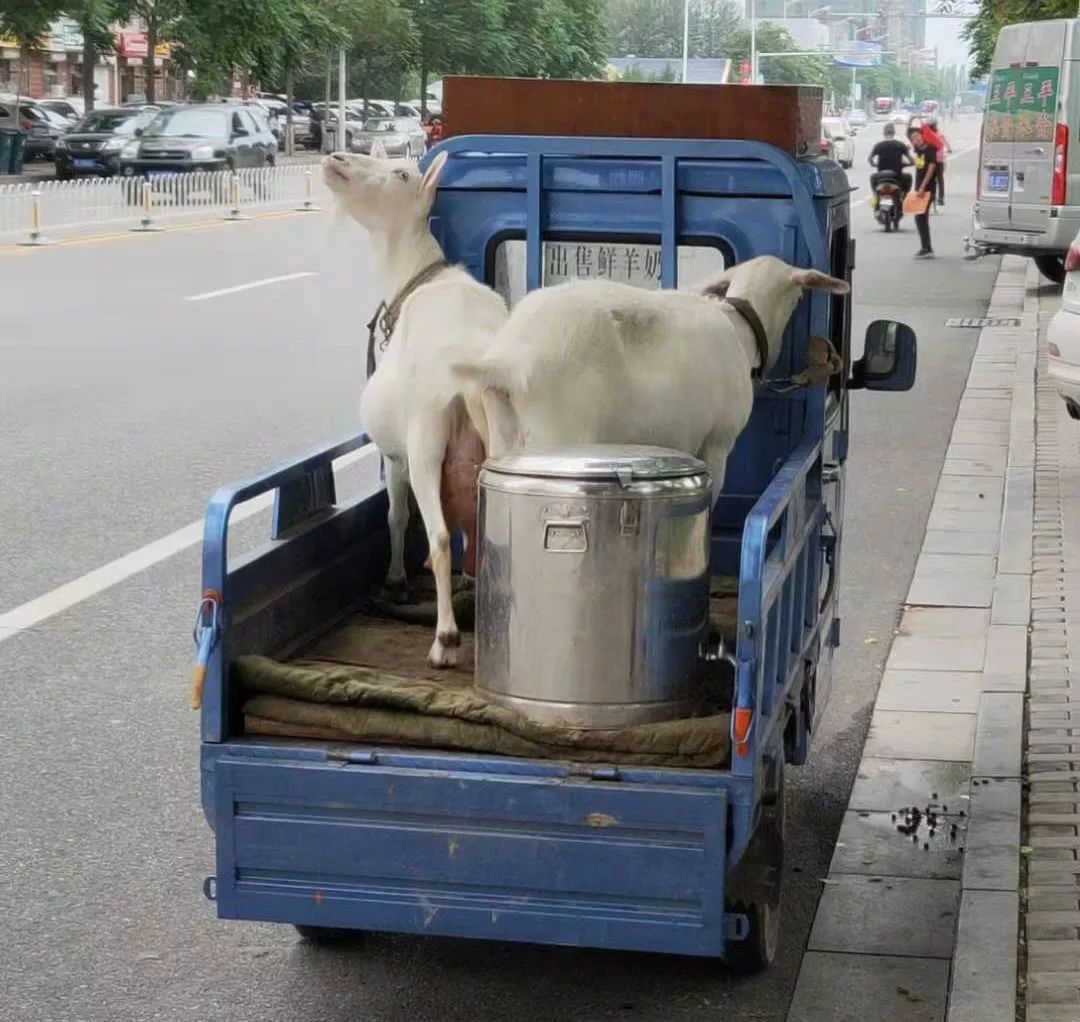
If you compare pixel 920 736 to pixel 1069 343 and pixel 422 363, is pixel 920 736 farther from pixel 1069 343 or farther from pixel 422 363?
pixel 1069 343

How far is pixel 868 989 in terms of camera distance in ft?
15.3

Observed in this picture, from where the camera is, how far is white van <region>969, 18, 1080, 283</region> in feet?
72.1

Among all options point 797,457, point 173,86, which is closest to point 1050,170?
point 797,457

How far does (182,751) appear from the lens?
6445 millimetres

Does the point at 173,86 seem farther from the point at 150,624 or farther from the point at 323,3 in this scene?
the point at 150,624

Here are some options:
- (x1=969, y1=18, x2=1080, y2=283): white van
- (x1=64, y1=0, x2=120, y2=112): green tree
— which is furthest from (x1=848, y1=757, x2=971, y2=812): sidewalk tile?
(x1=64, y1=0, x2=120, y2=112): green tree

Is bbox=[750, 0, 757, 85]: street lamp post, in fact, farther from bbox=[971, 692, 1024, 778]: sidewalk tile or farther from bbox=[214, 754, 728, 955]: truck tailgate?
bbox=[214, 754, 728, 955]: truck tailgate

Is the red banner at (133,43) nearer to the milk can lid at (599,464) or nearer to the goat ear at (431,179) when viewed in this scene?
the goat ear at (431,179)

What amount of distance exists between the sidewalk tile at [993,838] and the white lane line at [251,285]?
16436 millimetres

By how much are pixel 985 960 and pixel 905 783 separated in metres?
1.58

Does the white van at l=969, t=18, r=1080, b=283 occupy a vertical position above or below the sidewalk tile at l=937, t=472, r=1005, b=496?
above

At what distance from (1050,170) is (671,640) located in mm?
19516

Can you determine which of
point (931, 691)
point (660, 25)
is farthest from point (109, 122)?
point (660, 25)

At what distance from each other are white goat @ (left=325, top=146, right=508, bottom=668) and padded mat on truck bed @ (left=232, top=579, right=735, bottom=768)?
1.57 feet
